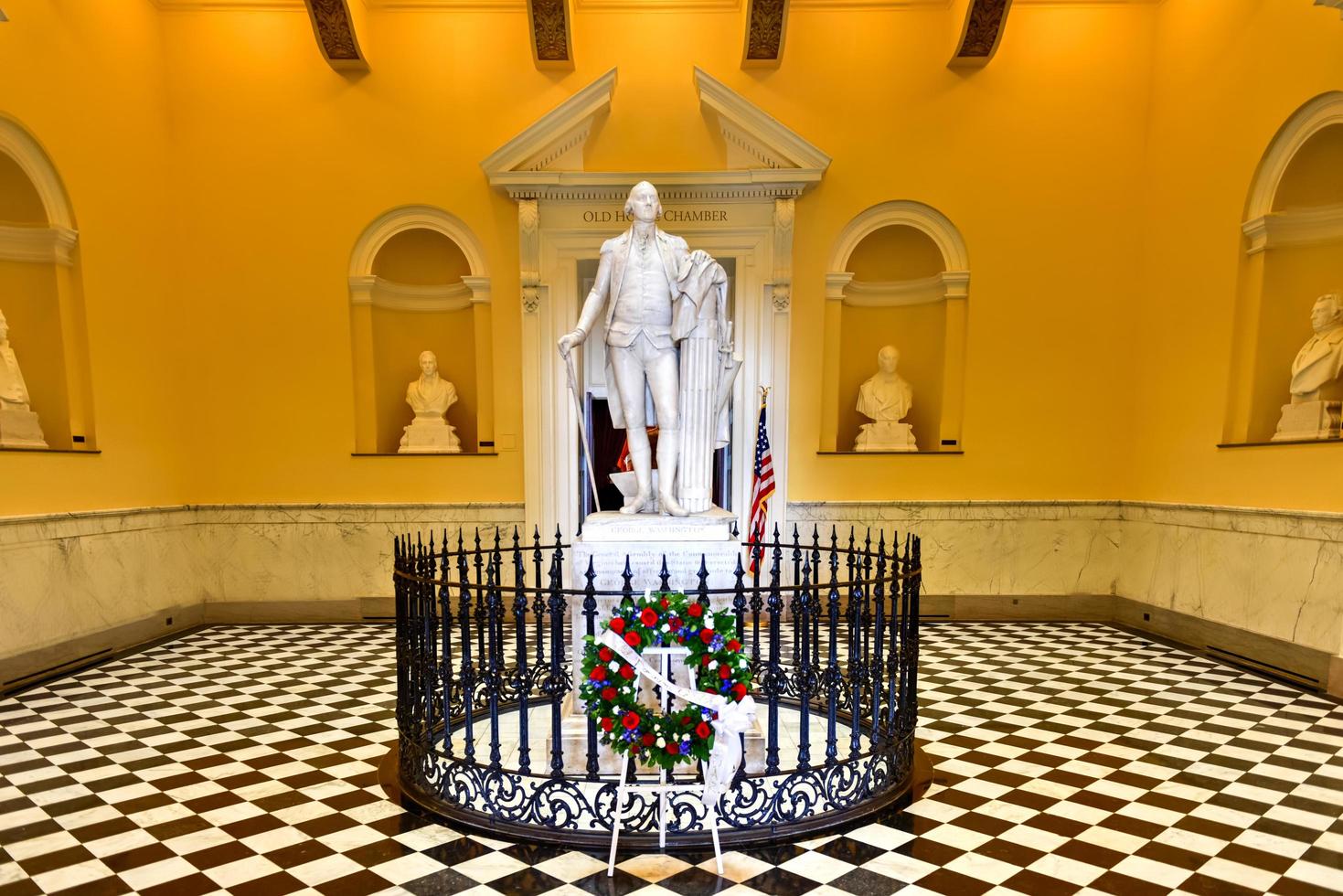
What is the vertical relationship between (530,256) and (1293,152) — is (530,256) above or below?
below

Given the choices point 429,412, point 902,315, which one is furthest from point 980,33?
point 429,412

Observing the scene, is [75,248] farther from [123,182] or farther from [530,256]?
[530,256]

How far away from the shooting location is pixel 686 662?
11.1 ft

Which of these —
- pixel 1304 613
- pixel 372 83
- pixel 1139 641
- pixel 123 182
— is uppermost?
pixel 372 83

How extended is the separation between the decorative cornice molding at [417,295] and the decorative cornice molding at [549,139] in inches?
51.7

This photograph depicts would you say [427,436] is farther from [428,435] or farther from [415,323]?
[415,323]

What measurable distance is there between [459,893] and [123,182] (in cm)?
800

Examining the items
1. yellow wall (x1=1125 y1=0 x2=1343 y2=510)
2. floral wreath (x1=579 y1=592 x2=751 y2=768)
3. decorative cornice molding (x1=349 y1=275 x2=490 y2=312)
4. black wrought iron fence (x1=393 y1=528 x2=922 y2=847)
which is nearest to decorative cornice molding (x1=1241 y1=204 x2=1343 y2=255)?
yellow wall (x1=1125 y1=0 x2=1343 y2=510)

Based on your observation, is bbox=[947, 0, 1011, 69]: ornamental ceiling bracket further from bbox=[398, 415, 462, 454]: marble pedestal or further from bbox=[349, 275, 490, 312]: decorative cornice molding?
bbox=[398, 415, 462, 454]: marble pedestal

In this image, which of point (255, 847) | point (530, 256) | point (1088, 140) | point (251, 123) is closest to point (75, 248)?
point (251, 123)

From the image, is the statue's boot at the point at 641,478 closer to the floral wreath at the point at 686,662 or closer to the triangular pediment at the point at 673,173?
the floral wreath at the point at 686,662

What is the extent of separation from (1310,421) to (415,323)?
31.0 ft

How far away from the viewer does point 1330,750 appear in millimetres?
4902

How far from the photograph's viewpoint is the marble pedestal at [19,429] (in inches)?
273
